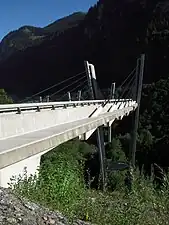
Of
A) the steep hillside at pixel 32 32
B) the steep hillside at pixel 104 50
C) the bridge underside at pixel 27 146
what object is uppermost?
the steep hillside at pixel 32 32

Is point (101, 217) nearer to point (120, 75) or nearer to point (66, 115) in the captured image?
point (66, 115)

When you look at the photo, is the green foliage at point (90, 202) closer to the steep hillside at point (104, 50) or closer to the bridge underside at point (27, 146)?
the bridge underside at point (27, 146)

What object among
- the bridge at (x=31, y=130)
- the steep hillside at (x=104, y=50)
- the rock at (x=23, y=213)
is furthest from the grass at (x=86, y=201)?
the steep hillside at (x=104, y=50)

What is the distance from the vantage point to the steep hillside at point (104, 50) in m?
66.6

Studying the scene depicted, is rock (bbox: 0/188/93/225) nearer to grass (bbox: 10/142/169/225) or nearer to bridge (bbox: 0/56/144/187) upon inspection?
bridge (bbox: 0/56/144/187)

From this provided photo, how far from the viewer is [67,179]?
290 inches

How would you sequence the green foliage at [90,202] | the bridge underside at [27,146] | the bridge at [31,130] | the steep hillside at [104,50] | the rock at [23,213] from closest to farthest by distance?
the rock at [23,213] < the bridge underside at [27,146] < the bridge at [31,130] < the green foliage at [90,202] < the steep hillside at [104,50]

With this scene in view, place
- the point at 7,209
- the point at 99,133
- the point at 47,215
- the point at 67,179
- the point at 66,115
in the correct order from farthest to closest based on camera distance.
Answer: the point at 99,133
the point at 66,115
the point at 67,179
the point at 47,215
the point at 7,209

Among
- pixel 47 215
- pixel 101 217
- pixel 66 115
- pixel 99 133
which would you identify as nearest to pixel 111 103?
pixel 99 133

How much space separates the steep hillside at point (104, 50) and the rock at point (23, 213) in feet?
186

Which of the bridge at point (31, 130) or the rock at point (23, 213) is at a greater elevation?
the bridge at point (31, 130)

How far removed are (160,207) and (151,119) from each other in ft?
105

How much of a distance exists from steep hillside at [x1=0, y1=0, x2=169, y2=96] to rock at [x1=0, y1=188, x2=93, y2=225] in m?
56.6

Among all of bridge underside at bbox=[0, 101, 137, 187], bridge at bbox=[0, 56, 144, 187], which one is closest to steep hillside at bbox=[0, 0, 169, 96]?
bridge at bbox=[0, 56, 144, 187]
